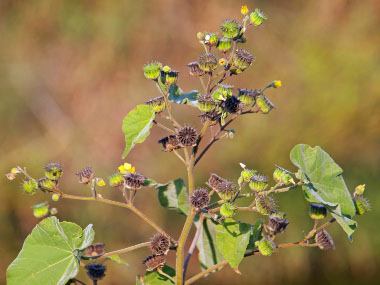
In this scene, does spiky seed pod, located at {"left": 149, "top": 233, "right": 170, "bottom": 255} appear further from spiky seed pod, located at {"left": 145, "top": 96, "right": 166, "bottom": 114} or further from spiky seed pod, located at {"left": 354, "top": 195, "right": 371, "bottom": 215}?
spiky seed pod, located at {"left": 354, "top": 195, "right": 371, "bottom": 215}

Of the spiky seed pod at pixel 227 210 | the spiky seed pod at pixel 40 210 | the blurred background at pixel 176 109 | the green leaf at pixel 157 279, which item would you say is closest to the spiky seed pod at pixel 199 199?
the spiky seed pod at pixel 227 210

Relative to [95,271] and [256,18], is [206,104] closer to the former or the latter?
[256,18]

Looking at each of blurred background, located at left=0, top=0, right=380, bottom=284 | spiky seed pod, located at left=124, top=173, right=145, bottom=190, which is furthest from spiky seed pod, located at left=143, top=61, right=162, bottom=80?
blurred background, located at left=0, top=0, right=380, bottom=284

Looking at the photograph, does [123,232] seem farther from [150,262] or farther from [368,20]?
[150,262]

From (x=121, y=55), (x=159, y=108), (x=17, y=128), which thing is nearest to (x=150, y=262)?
(x=159, y=108)

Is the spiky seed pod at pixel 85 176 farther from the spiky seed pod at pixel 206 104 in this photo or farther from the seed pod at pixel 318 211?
the seed pod at pixel 318 211
